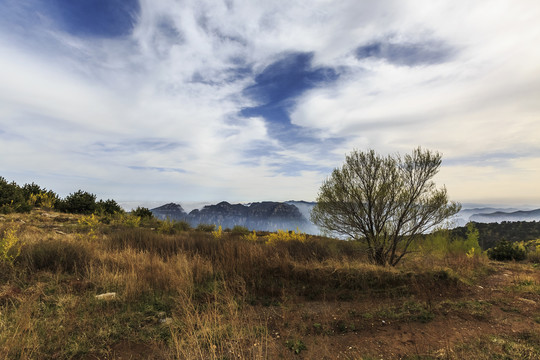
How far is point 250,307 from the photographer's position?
562 centimetres

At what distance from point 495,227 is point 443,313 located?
4985 cm

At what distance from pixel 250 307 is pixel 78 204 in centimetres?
1886

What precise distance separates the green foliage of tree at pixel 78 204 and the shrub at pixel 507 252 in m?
29.8

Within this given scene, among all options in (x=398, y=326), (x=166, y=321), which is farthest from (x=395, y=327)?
(x=166, y=321)

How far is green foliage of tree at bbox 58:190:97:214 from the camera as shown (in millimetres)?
17859

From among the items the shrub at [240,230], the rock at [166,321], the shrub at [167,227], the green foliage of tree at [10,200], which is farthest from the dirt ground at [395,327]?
the green foliage of tree at [10,200]

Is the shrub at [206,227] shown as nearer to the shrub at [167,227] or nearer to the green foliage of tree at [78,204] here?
the shrub at [167,227]

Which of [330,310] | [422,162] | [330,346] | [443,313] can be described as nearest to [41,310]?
[330,346]

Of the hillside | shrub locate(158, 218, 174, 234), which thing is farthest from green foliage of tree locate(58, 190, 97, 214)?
the hillside

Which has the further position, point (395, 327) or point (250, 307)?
point (250, 307)

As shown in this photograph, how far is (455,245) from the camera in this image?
14.9m

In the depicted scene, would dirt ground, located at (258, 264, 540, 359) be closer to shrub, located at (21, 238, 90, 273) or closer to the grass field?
the grass field

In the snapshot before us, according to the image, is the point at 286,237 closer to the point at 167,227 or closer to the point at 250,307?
the point at 250,307

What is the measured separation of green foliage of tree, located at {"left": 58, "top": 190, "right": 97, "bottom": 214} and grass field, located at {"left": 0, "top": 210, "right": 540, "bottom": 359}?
1043 cm
